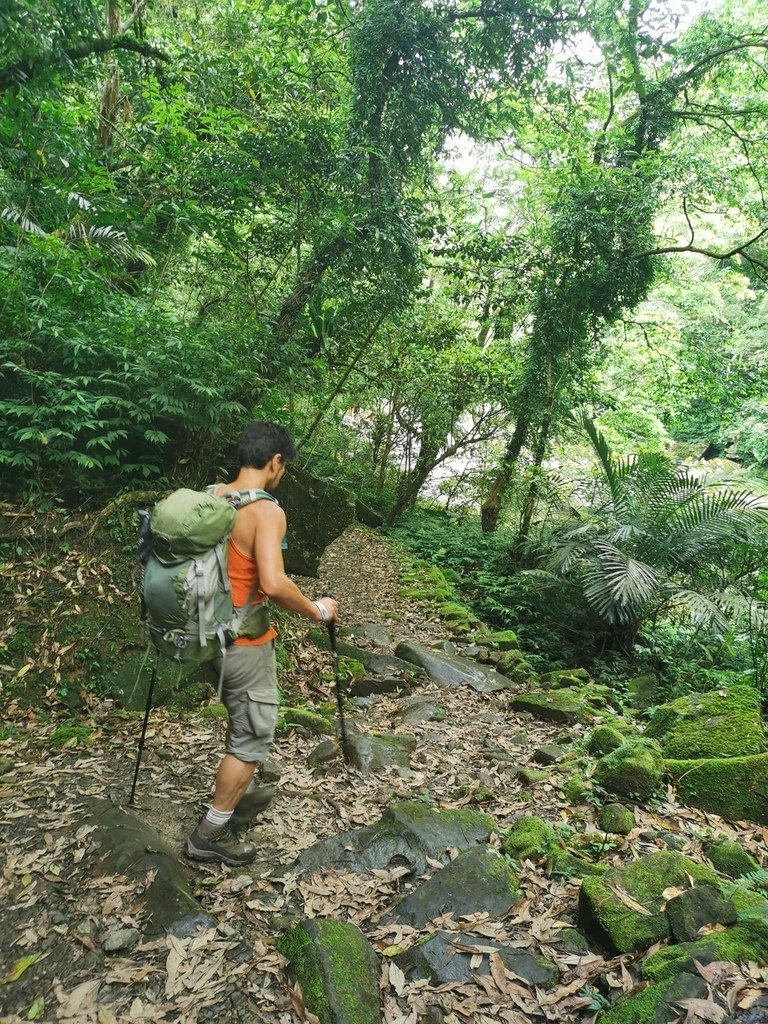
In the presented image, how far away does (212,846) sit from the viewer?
118 inches

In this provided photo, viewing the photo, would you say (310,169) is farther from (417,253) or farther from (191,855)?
(191,855)

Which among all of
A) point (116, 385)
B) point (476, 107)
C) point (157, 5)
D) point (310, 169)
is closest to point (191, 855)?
point (116, 385)

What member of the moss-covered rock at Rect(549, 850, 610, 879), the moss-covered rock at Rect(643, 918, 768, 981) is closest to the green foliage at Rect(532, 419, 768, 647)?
the moss-covered rock at Rect(549, 850, 610, 879)

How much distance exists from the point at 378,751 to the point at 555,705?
206 centimetres

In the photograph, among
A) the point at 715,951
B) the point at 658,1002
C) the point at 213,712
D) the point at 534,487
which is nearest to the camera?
the point at 658,1002

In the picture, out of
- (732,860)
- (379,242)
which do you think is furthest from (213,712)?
(379,242)

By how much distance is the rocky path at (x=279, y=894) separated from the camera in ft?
7.22

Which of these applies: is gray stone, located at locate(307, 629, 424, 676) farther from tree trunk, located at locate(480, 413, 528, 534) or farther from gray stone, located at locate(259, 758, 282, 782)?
tree trunk, located at locate(480, 413, 528, 534)

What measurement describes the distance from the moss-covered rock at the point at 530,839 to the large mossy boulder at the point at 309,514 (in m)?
4.34

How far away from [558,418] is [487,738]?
748 centimetres

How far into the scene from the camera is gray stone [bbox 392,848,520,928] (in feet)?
8.75

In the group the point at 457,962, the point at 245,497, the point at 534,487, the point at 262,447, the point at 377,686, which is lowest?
the point at 457,962

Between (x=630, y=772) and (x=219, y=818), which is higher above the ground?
(x=630, y=772)

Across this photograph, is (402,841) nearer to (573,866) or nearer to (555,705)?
(573,866)
